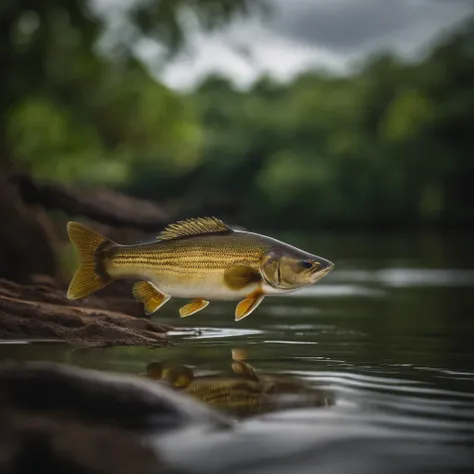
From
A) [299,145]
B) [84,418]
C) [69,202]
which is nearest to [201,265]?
[84,418]

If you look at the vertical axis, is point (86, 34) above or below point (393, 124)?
below

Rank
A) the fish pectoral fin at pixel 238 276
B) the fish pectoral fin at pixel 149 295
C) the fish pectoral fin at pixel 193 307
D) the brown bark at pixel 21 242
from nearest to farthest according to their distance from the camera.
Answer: the fish pectoral fin at pixel 238 276
the fish pectoral fin at pixel 193 307
the fish pectoral fin at pixel 149 295
the brown bark at pixel 21 242

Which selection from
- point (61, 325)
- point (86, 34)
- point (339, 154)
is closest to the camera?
point (61, 325)

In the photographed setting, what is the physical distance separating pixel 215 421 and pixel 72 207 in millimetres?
9314

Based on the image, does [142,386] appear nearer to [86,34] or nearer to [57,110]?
[86,34]

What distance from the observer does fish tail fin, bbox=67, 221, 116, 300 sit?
649 cm

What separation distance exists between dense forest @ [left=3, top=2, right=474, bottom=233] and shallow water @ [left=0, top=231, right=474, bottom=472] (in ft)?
29.1

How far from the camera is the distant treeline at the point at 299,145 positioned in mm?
38625

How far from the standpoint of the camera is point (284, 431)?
4.21 meters

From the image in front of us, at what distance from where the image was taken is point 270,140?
80250 millimetres

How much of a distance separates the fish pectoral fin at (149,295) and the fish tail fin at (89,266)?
0.64ft

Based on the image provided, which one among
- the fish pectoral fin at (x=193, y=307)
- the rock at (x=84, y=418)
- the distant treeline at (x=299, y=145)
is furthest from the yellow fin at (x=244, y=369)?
the distant treeline at (x=299, y=145)

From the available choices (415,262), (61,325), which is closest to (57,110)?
(415,262)

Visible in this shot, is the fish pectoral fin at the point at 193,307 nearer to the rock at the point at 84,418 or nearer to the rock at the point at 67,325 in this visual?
the rock at the point at 67,325
